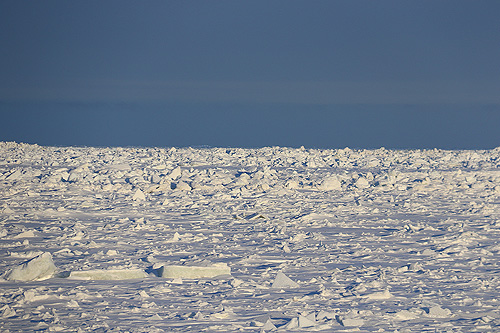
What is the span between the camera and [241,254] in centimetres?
782

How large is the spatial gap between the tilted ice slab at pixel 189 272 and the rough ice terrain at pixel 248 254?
0.02 metres

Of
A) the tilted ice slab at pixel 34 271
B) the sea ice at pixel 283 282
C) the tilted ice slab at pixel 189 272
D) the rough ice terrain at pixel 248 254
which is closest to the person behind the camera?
the rough ice terrain at pixel 248 254

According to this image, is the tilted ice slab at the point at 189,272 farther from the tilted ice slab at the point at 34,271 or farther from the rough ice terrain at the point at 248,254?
the tilted ice slab at the point at 34,271

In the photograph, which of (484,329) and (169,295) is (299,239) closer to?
(169,295)

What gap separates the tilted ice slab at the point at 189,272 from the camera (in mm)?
6543

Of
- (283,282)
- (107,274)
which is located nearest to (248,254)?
(283,282)

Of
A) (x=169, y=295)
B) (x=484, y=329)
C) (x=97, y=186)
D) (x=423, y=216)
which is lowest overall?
(x=484, y=329)

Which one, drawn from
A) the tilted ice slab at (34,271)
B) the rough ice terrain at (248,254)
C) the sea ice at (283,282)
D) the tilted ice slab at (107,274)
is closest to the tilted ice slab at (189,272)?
the rough ice terrain at (248,254)

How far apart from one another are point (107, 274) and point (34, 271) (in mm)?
724

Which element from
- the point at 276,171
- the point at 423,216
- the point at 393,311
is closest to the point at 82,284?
the point at 393,311

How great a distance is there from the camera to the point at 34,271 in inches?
252

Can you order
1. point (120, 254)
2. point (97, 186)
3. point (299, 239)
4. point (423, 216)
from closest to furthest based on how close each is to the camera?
point (120, 254) < point (299, 239) < point (423, 216) < point (97, 186)

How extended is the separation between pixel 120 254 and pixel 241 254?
4.88 ft

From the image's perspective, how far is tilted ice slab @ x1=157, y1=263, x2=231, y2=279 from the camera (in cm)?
654
